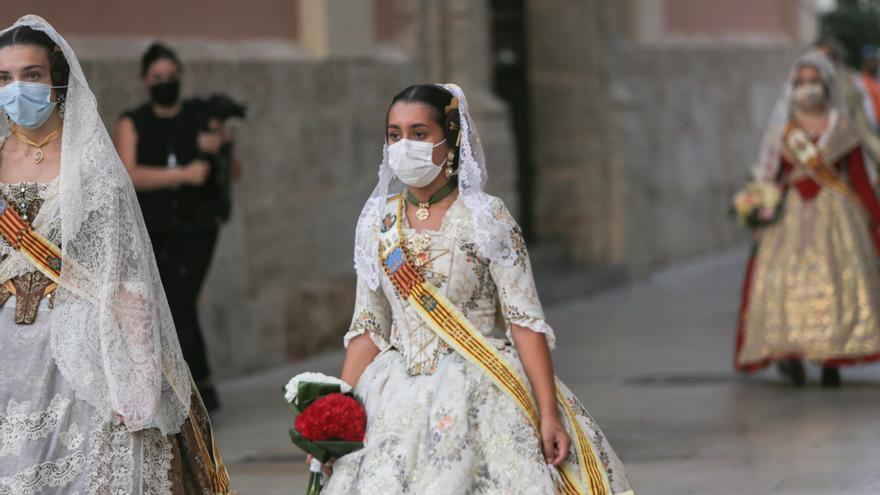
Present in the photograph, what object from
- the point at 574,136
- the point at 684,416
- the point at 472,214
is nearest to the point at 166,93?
the point at 684,416

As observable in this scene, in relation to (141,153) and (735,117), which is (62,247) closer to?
(141,153)

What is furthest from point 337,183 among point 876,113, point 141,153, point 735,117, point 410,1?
point 735,117

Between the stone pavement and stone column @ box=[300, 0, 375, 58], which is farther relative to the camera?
stone column @ box=[300, 0, 375, 58]

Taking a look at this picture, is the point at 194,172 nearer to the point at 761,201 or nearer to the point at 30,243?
the point at 761,201

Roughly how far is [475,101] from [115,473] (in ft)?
27.5

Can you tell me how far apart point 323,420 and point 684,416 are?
175 inches

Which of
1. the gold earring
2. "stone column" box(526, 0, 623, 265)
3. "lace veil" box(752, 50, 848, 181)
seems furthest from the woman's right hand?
"stone column" box(526, 0, 623, 265)

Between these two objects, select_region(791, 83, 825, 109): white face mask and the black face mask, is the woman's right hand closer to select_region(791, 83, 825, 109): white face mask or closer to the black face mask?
the black face mask

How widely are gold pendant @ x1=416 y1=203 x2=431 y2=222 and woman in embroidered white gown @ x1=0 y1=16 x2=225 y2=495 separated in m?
0.83

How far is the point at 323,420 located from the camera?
4.81m

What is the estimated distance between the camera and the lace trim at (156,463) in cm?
518

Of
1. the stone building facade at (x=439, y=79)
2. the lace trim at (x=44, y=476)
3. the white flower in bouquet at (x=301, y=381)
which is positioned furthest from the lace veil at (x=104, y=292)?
the stone building facade at (x=439, y=79)

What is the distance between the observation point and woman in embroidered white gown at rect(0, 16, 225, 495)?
16.7 feet

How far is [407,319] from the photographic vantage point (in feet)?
16.6
